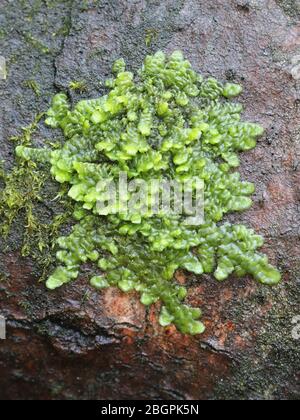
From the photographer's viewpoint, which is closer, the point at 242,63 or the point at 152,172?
the point at 152,172

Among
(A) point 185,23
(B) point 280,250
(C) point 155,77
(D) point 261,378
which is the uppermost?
(A) point 185,23

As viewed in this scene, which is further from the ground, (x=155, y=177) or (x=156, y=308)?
(x=155, y=177)

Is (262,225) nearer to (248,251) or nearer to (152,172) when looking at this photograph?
(248,251)

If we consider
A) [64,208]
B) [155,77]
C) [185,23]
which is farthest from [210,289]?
[185,23]
